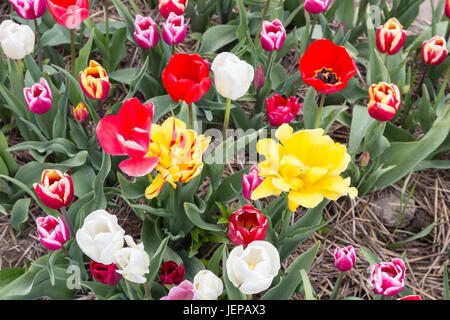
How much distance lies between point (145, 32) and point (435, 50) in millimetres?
877

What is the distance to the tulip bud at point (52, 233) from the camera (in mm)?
1208

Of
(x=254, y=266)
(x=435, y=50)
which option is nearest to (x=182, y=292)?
(x=254, y=266)

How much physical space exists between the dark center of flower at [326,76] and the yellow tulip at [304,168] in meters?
0.24

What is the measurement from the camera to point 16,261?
5.02 ft

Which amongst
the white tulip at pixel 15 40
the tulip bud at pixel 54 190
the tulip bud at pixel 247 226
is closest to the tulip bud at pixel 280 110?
the tulip bud at pixel 247 226

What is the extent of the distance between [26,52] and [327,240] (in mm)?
1039

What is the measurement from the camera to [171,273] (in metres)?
1.33

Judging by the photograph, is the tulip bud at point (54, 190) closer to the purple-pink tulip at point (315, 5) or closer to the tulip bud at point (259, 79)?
the tulip bud at point (259, 79)

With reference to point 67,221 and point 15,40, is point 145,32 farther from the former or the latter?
point 67,221

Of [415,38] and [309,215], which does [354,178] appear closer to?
[309,215]

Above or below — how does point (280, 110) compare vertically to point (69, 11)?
below

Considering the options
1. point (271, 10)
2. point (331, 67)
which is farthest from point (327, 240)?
point (271, 10)

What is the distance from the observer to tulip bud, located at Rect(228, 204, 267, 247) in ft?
3.82

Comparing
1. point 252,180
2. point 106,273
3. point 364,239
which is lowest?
point 364,239
